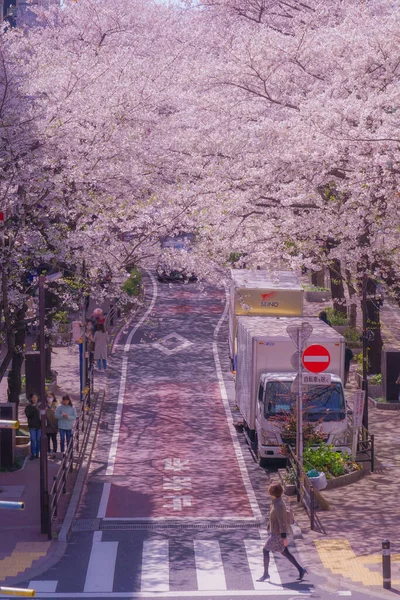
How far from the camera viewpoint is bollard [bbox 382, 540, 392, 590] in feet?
45.9

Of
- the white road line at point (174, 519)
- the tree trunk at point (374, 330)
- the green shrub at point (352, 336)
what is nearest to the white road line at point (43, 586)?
the white road line at point (174, 519)

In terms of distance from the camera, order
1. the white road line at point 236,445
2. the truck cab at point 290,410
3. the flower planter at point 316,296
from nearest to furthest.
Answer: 1. the white road line at point 236,445
2. the truck cab at point 290,410
3. the flower planter at point 316,296

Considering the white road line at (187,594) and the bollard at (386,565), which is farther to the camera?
the white road line at (187,594)

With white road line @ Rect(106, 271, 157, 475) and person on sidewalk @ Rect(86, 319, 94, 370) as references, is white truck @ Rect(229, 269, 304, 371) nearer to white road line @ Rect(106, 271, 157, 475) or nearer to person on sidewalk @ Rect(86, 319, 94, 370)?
white road line @ Rect(106, 271, 157, 475)

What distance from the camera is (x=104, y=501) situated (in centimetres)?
2066

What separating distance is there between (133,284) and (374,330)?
18.2m

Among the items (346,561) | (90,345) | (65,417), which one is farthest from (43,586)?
(90,345)

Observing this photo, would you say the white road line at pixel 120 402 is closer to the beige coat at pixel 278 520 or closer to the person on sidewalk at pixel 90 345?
the person on sidewalk at pixel 90 345

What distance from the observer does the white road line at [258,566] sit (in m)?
14.9

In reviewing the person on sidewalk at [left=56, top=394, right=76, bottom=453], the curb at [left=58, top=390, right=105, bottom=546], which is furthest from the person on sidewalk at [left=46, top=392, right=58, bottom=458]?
the curb at [left=58, top=390, right=105, bottom=546]

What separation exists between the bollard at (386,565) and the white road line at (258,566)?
5.44 feet

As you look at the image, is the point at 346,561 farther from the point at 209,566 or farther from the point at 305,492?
the point at 305,492

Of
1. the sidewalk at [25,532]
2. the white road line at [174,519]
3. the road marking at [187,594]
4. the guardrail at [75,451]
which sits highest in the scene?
the guardrail at [75,451]

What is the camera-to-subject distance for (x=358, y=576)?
15203 millimetres
